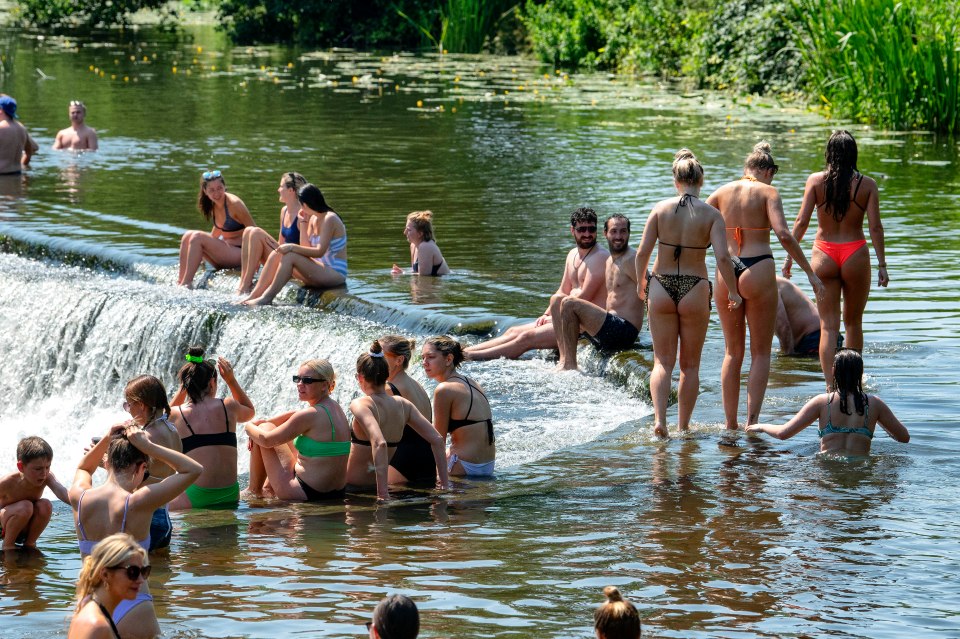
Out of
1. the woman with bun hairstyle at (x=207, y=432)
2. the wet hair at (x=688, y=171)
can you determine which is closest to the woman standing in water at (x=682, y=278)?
the wet hair at (x=688, y=171)

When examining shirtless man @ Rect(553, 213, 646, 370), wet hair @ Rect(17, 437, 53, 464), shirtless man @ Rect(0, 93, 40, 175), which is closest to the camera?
wet hair @ Rect(17, 437, 53, 464)

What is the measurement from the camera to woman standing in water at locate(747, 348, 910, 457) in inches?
325

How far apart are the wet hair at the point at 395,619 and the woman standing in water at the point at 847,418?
4427mm

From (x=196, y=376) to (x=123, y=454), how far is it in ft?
5.56

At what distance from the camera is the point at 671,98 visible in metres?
28.9

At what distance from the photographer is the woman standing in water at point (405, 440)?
8797mm

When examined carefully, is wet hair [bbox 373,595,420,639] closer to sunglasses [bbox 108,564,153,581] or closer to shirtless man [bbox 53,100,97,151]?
sunglasses [bbox 108,564,153,581]

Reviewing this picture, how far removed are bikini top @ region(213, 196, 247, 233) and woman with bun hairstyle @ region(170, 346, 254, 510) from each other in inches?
222

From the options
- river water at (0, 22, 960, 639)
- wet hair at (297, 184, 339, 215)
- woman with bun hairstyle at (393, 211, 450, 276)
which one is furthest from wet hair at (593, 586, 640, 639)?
woman with bun hairstyle at (393, 211, 450, 276)

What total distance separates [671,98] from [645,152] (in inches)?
302

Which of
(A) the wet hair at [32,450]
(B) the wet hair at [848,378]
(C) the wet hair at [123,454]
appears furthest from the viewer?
(B) the wet hair at [848,378]

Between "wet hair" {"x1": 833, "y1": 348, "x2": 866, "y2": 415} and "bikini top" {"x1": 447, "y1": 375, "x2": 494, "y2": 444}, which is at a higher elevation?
"wet hair" {"x1": 833, "y1": 348, "x2": 866, "y2": 415}

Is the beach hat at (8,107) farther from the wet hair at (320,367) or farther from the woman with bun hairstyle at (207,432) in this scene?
the wet hair at (320,367)

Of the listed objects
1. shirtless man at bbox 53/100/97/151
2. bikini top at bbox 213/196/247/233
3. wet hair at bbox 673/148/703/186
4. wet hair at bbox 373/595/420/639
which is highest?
wet hair at bbox 673/148/703/186
